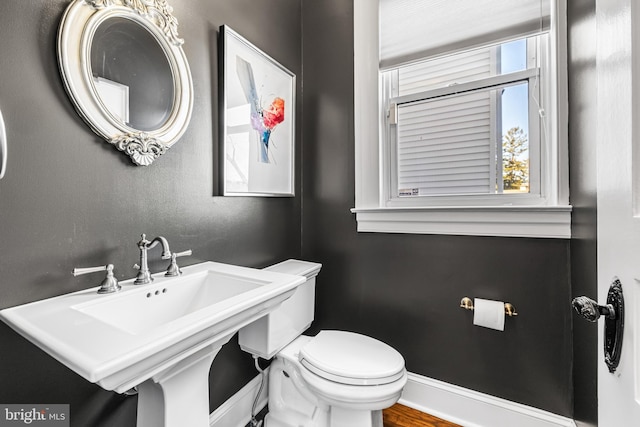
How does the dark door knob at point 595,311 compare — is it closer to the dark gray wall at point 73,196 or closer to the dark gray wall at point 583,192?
the dark gray wall at point 583,192

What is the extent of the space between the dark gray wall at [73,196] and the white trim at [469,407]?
98 centimetres

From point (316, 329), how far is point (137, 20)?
1745 mm

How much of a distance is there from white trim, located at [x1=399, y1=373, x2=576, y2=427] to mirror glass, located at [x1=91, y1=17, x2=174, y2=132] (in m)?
1.74

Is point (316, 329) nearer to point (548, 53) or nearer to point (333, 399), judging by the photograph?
point (333, 399)

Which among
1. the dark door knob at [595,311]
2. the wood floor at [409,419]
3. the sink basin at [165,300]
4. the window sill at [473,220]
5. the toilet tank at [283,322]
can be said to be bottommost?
the wood floor at [409,419]

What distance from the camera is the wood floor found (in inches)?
55.4

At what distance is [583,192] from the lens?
3.46ft

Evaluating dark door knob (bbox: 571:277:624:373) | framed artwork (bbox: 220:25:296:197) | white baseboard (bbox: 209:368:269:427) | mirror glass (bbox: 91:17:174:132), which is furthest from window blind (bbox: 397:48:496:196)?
white baseboard (bbox: 209:368:269:427)

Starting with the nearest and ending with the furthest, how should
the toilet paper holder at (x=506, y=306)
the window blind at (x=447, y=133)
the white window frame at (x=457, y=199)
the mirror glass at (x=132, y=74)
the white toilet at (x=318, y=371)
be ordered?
the mirror glass at (x=132, y=74) < the white toilet at (x=318, y=371) < the white window frame at (x=457, y=199) < the toilet paper holder at (x=506, y=306) < the window blind at (x=447, y=133)

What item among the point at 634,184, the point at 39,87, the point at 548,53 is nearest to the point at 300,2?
the point at 548,53

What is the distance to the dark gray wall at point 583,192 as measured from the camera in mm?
959

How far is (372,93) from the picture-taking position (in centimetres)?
164

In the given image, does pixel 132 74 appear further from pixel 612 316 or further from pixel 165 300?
pixel 612 316

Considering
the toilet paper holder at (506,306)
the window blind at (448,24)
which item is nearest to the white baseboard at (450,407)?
the toilet paper holder at (506,306)
